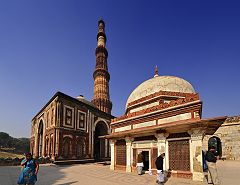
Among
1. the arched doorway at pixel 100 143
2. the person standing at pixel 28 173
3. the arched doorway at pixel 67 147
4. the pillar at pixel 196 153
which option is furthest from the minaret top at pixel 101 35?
the person standing at pixel 28 173

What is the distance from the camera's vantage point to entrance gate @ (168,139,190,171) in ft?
34.9

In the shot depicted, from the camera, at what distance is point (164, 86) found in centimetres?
1628

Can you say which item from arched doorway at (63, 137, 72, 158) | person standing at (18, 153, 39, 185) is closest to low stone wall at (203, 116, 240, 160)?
arched doorway at (63, 137, 72, 158)

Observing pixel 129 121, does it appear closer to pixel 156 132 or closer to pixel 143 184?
pixel 156 132

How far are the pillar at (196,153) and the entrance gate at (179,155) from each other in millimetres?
349

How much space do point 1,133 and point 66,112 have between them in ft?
194

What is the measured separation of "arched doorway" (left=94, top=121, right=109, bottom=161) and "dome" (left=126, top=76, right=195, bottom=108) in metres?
16.1

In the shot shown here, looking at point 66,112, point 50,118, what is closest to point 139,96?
point 66,112

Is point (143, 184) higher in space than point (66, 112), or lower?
lower

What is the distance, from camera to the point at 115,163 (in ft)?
51.9

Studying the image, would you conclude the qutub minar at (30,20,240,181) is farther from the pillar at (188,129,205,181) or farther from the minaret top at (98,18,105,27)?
the minaret top at (98,18,105,27)

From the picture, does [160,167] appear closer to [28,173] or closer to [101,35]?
[28,173]

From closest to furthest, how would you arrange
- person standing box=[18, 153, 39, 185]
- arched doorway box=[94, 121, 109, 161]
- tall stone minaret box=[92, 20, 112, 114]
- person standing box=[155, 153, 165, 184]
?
person standing box=[18, 153, 39, 185], person standing box=[155, 153, 165, 184], arched doorway box=[94, 121, 109, 161], tall stone minaret box=[92, 20, 112, 114]

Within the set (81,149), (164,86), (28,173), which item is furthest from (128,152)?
Result: (81,149)
